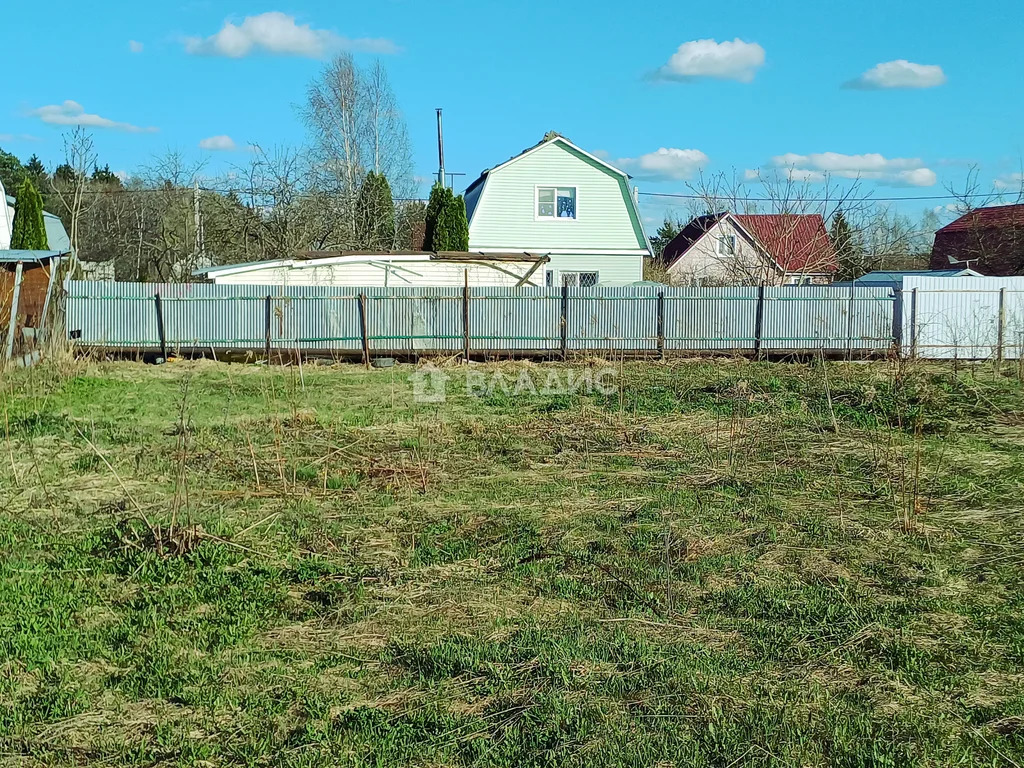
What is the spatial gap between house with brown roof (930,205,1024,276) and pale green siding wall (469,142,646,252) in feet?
46.4

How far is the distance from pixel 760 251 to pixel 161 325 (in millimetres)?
17923

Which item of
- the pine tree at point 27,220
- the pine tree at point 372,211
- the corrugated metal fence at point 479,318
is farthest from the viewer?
the pine tree at point 372,211

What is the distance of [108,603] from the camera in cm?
492

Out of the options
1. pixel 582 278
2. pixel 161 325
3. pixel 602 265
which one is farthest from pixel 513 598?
pixel 602 265

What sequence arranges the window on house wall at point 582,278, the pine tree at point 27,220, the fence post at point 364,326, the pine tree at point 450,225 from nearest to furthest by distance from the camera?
1. the fence post at point 364,326
2. the pine tree at point 27,220
3. the pine tree at point 450,225
4. the window on house wall at point 582,278

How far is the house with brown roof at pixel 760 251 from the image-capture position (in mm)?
28938

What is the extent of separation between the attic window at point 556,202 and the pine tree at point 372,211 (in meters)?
7.20

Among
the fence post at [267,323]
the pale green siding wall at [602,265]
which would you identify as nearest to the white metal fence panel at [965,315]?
the pale green siding wall at [602,265]

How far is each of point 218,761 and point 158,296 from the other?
58.4ft

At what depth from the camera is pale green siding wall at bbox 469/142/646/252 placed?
3036 centimetres

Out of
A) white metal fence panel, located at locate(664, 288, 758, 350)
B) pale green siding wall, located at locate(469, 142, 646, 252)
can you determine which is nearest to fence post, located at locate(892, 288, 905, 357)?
white metal fence panel, located at locate(664, 288, 758, 350)

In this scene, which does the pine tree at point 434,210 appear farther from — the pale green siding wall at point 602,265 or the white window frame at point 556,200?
the pale green siding wall at point 602,265

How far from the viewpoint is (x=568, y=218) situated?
100ft

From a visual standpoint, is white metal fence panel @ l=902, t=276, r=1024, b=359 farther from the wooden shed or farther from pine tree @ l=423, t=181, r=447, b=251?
the wooden shed
